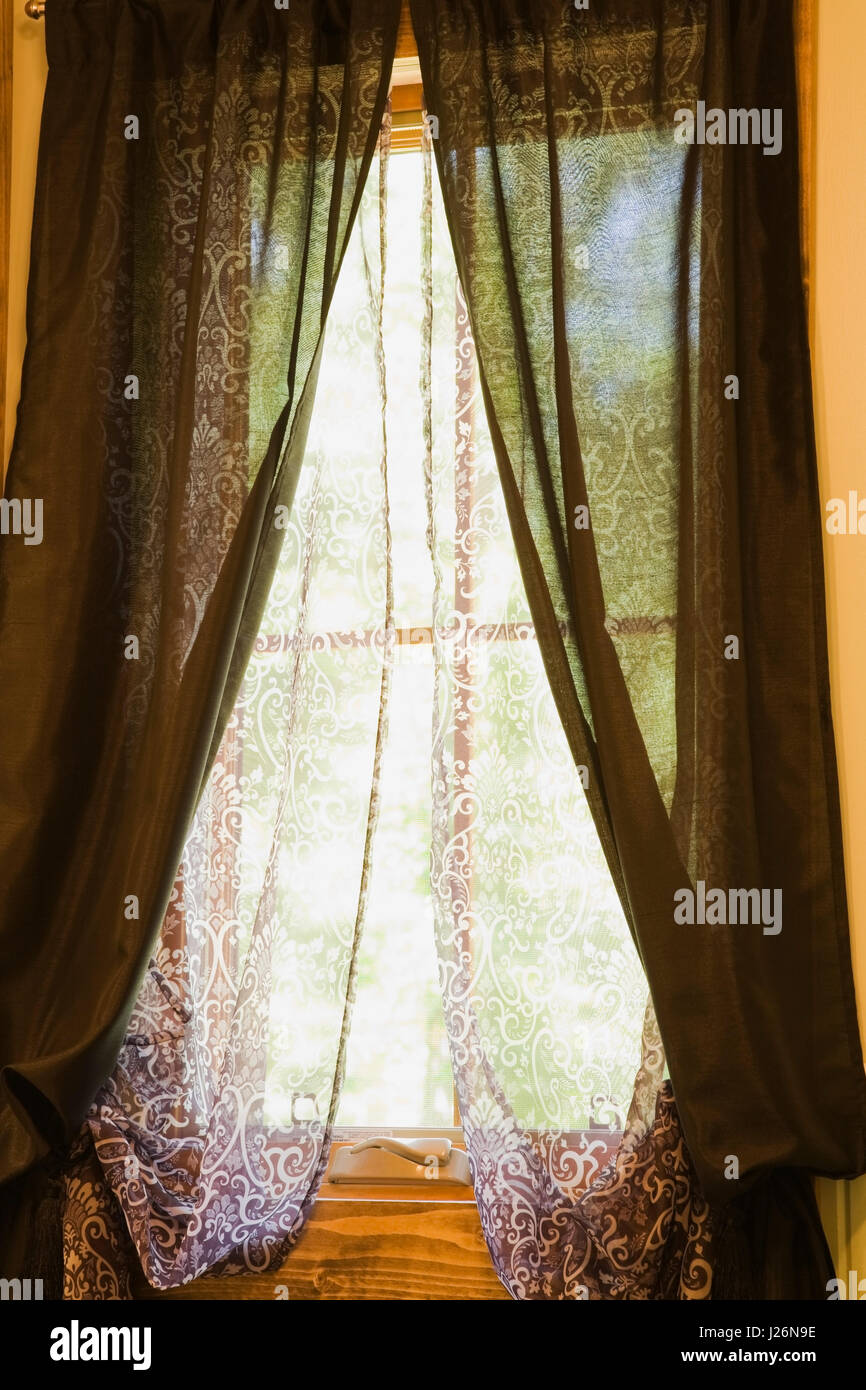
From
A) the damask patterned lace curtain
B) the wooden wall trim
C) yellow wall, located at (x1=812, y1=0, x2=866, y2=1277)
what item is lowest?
the wooden wall trim

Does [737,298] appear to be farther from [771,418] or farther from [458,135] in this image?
[458,135]

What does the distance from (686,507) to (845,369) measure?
32 centimetres

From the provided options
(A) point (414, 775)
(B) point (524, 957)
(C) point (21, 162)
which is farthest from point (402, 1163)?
(C) point (21, 162)

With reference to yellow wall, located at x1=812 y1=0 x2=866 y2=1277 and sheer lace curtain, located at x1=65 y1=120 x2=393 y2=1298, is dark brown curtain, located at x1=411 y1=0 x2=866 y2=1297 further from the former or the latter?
sheer lace curtain, located at x1=65 y1=120 x2=393 y2=1298

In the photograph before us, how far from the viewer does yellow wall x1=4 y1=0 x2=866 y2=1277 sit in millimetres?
1894

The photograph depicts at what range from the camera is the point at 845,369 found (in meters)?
1.97

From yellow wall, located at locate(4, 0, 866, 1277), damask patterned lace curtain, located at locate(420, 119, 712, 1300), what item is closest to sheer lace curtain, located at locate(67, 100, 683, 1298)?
damask patterned lace curtain, located at locate(420, 119, 712, 1300)

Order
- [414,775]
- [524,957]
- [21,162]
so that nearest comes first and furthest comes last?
[524,957] → [414,775] → [21,162]

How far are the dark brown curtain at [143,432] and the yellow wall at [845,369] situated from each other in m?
0.69

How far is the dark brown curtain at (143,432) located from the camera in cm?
200

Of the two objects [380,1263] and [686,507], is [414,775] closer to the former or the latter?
[686,507]

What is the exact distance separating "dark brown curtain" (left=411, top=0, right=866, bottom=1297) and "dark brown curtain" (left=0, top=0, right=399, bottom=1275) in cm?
26
